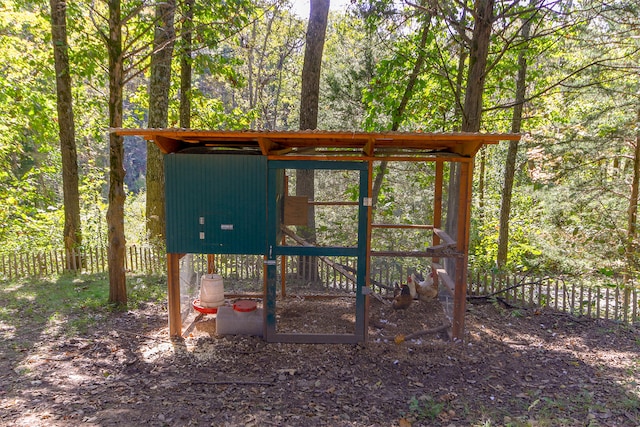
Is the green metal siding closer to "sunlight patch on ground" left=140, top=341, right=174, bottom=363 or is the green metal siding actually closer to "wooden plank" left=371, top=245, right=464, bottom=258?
"sunlight patch on ground" left=140, top=341, right=174, bottom=363

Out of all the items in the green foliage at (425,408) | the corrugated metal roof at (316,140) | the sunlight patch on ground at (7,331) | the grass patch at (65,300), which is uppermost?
the corrugated metal roof at (316,140)

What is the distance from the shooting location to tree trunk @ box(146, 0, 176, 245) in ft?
35.4

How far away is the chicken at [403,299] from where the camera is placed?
756 centimetres

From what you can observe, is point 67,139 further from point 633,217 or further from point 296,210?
point 633,217

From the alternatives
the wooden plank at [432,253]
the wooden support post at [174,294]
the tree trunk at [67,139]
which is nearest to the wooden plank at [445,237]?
the wooden plank at [432,253]

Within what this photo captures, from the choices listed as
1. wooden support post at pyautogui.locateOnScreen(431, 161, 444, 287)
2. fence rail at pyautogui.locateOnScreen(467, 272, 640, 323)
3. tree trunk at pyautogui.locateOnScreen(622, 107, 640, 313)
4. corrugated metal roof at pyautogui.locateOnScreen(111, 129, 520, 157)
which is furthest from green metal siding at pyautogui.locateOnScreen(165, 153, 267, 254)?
tree trunk at pyautogui.locateOnScreen(622, 107, 640, 313)

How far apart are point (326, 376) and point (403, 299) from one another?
2.59m

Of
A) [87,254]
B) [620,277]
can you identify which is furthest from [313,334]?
[620,277]

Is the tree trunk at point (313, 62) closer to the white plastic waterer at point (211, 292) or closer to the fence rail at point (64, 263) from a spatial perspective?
the white plastic waterer at point (211, 292)

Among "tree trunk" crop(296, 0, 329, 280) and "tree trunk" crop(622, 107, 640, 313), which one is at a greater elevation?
"tree trunk" crop(296, 0, 329, 280)

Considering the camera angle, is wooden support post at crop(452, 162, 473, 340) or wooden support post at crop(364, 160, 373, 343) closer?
wooden support post at crop(364, 160, 373, 343)

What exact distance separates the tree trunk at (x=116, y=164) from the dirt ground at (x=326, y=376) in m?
0.79

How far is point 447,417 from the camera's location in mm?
4551

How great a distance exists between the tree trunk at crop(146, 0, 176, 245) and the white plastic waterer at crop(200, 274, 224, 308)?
5282 millimetres
